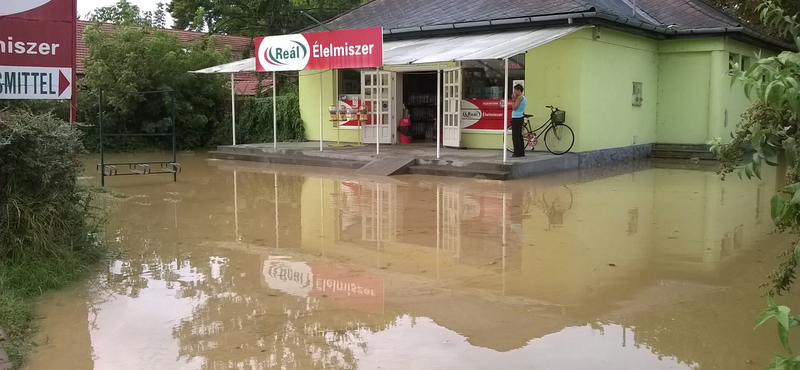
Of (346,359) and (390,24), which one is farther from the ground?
(390,24)

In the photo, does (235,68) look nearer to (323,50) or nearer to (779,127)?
(323,50)

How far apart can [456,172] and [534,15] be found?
397 cm

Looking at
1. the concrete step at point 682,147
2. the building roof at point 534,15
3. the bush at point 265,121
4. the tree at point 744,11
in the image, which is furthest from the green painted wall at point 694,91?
the bush at point 265,121

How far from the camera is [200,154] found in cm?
1980

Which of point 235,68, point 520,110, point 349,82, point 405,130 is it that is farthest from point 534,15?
point 235,68

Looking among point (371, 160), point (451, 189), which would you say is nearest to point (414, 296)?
point (451, 189)

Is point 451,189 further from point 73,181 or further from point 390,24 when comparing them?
point 390,24

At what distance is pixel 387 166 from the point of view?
45.4 ft

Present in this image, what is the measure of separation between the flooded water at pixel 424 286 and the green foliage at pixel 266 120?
9873mm

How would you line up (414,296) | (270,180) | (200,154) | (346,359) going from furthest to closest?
(200,154) → (270,180) → (414,296) → (346,359)

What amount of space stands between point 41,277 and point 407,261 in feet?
10.2

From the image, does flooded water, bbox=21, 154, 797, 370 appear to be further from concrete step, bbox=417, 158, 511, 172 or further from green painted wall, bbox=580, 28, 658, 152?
green painted wall, bbox=580, 28, 658, 152

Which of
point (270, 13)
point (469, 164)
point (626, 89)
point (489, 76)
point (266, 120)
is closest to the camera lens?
point (469, 164)

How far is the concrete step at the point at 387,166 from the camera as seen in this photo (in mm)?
13602
